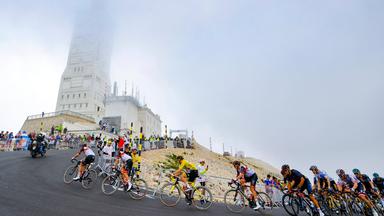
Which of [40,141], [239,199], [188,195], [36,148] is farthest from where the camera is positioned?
[40,141]

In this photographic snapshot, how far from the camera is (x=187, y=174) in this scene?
9539 millimetres

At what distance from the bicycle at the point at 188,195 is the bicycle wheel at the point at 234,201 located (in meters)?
0.88

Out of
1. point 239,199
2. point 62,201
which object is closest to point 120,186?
point 62,201

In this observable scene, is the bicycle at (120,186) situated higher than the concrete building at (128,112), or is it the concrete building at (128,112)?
the concrete building at (128,112)

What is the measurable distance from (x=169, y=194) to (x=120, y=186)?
221cm

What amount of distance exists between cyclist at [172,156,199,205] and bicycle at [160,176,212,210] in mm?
119

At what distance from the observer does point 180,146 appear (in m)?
40.6

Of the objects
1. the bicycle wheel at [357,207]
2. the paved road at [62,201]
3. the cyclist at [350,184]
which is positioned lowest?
the bicycle wheel at [357,207]

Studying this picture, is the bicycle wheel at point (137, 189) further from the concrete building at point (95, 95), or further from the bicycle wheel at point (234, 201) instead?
the concrete building at point (95, 95)

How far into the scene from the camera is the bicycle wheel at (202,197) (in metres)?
9.05

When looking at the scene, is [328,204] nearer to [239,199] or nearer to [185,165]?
[239,199]

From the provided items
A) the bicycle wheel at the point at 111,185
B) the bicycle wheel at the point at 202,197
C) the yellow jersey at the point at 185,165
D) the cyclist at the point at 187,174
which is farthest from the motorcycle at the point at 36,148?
the bicycle wheel at the point at 202,197

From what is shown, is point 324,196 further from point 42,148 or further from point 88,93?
point 88,93

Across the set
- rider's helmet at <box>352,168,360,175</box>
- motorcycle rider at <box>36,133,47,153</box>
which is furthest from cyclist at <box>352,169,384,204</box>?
motorcycle rider at <box>36,133,47,153</box>
